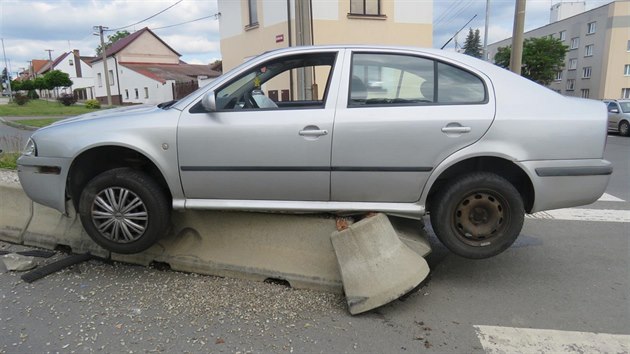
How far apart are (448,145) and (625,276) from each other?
2145 mm

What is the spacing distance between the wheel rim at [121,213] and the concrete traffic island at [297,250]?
38cm

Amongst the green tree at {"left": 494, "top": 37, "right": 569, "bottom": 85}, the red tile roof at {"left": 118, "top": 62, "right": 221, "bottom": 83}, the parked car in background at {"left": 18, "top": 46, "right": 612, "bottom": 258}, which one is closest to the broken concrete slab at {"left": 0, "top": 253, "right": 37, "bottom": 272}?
the parked car in background at {"left": 18, "top": 46, "right": 612, "bottom": 258}

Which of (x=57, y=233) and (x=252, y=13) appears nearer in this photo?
(x=57, y=233)

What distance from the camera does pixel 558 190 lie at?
3504 mm

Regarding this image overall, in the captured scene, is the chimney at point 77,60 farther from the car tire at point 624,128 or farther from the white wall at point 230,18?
the car tire at point 624,128

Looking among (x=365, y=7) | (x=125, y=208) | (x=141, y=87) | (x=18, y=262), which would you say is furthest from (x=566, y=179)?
(x=141, y=87)

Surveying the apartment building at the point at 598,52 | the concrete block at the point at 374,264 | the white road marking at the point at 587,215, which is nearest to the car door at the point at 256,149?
the concrete block at the point at 374,264

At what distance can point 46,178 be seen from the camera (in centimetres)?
371

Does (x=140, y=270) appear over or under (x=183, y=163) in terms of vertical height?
under

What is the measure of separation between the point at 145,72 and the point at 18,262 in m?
40.5

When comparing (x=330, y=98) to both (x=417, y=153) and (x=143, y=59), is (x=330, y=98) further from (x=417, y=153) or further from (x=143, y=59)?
(x=143, y=59)

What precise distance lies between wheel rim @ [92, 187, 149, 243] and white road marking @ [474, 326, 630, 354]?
2.73 meters

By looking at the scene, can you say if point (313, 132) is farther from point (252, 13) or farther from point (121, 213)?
point (252, 13)

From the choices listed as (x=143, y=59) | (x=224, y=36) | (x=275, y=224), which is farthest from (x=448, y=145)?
(x=143, y=59)
